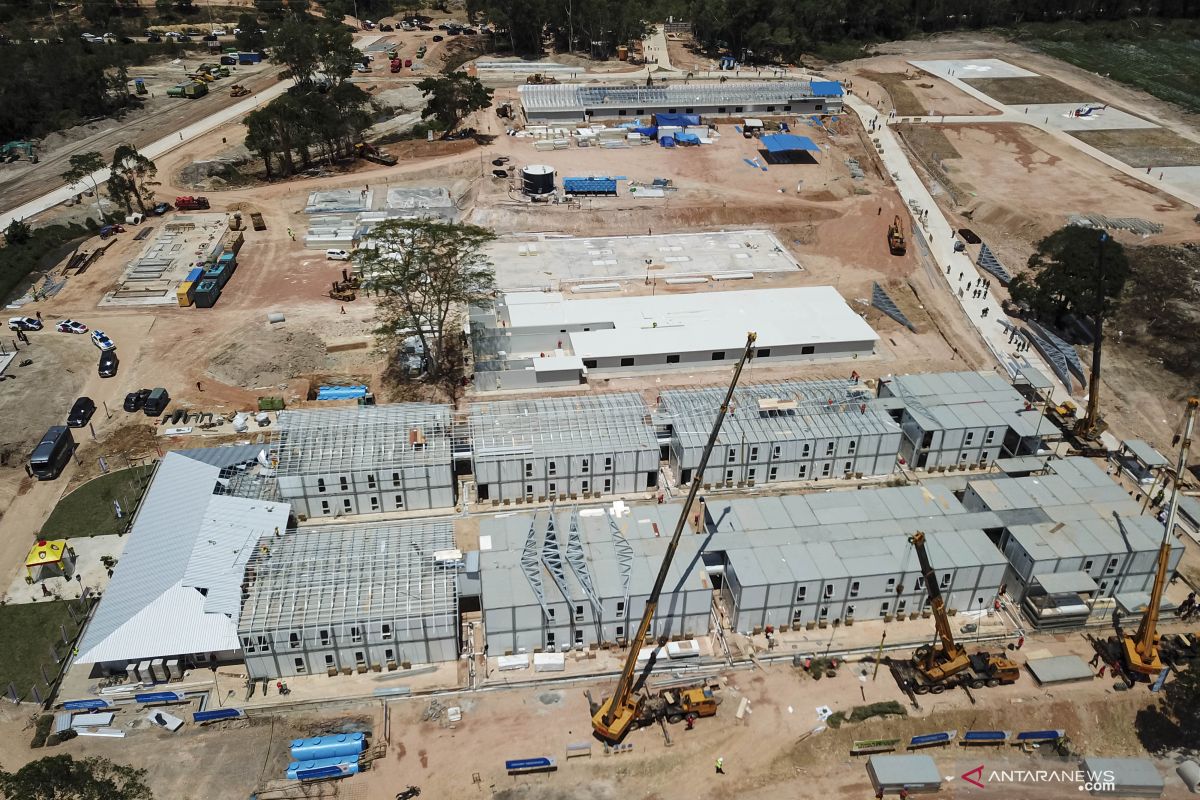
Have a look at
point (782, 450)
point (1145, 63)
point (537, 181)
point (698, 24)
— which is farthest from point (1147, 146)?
point (782, 450)

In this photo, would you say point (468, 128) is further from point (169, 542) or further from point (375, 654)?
point (375, 654)

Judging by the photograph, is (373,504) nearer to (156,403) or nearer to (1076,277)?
(156,403)

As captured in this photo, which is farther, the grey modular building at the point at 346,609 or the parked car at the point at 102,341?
the parked car at the point at 102,341

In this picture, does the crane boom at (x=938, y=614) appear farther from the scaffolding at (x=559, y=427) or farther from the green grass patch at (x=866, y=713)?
the scaffolding at (x=559, y=427)

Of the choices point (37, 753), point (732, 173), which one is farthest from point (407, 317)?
point (732, 173)

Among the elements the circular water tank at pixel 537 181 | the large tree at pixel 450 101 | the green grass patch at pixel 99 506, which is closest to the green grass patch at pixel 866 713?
the green grass patch at pixel 99 506

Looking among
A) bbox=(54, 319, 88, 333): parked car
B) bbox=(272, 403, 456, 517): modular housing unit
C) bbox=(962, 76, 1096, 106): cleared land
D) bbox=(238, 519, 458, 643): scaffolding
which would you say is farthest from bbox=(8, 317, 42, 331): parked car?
bbox=(962, 76, 1096, 106): cleared land

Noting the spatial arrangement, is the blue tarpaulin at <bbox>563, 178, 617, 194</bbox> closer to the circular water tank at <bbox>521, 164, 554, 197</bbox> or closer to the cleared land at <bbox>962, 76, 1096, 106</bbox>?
the circular water tank at <bbox>521, 164, 554, 197</bbox>
